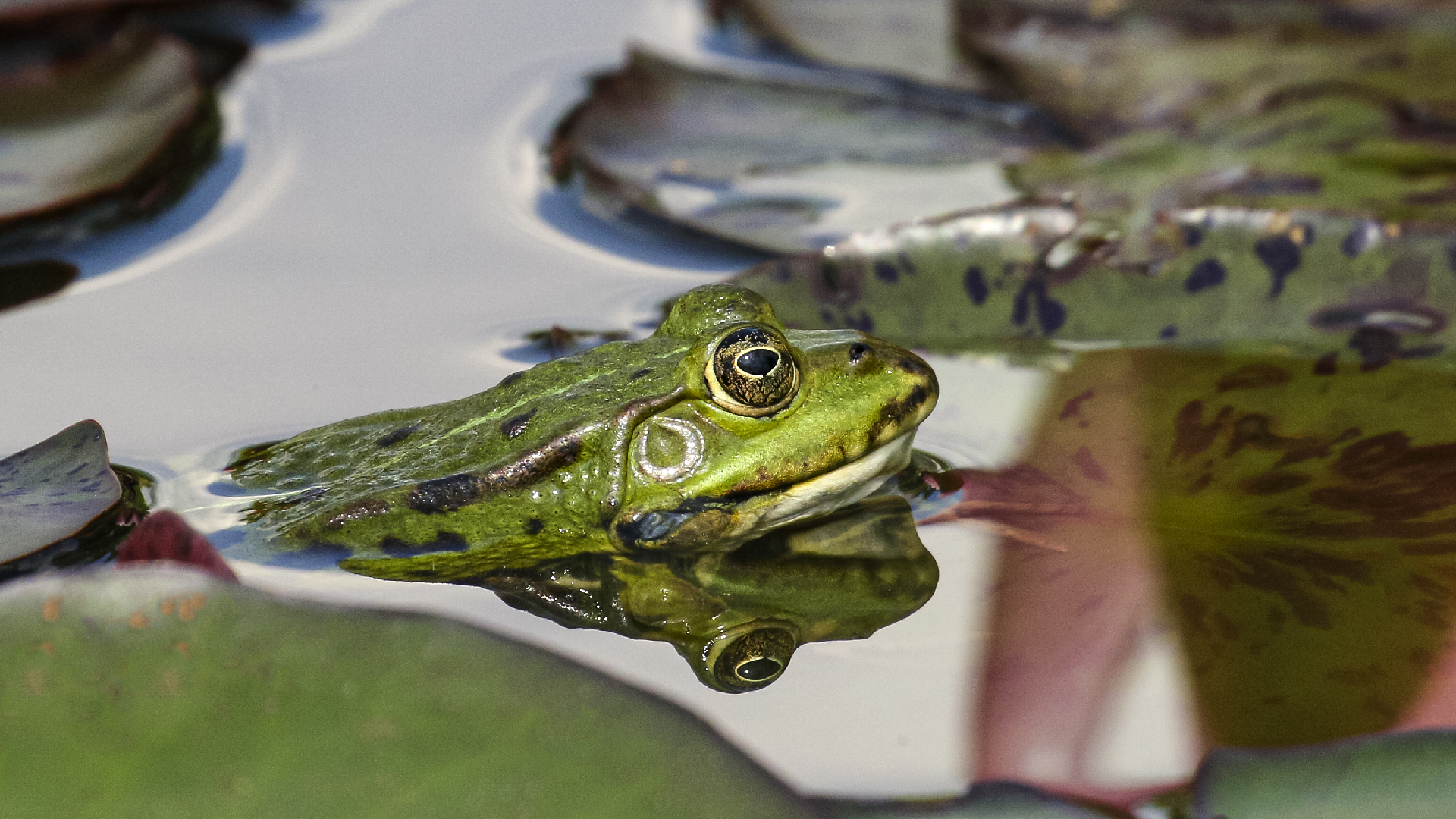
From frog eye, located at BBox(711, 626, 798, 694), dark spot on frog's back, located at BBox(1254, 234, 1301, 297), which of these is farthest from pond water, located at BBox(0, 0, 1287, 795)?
dark spot on frog's back, located at BBox(1254, 234, 1301, 297)

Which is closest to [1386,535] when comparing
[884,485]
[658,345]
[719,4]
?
[884,485]

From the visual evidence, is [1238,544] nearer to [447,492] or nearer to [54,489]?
[447,492]

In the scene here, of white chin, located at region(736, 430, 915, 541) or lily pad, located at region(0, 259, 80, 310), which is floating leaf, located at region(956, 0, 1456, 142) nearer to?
white chin, located at region(736, 430, 915, 541)

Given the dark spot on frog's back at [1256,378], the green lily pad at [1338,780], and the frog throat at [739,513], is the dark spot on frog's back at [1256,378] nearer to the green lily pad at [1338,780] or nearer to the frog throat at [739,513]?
the frog throat at [739,513]

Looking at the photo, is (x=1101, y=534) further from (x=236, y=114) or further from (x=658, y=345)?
(x=236, y=114)

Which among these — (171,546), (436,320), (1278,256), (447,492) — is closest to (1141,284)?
(1278,256)
